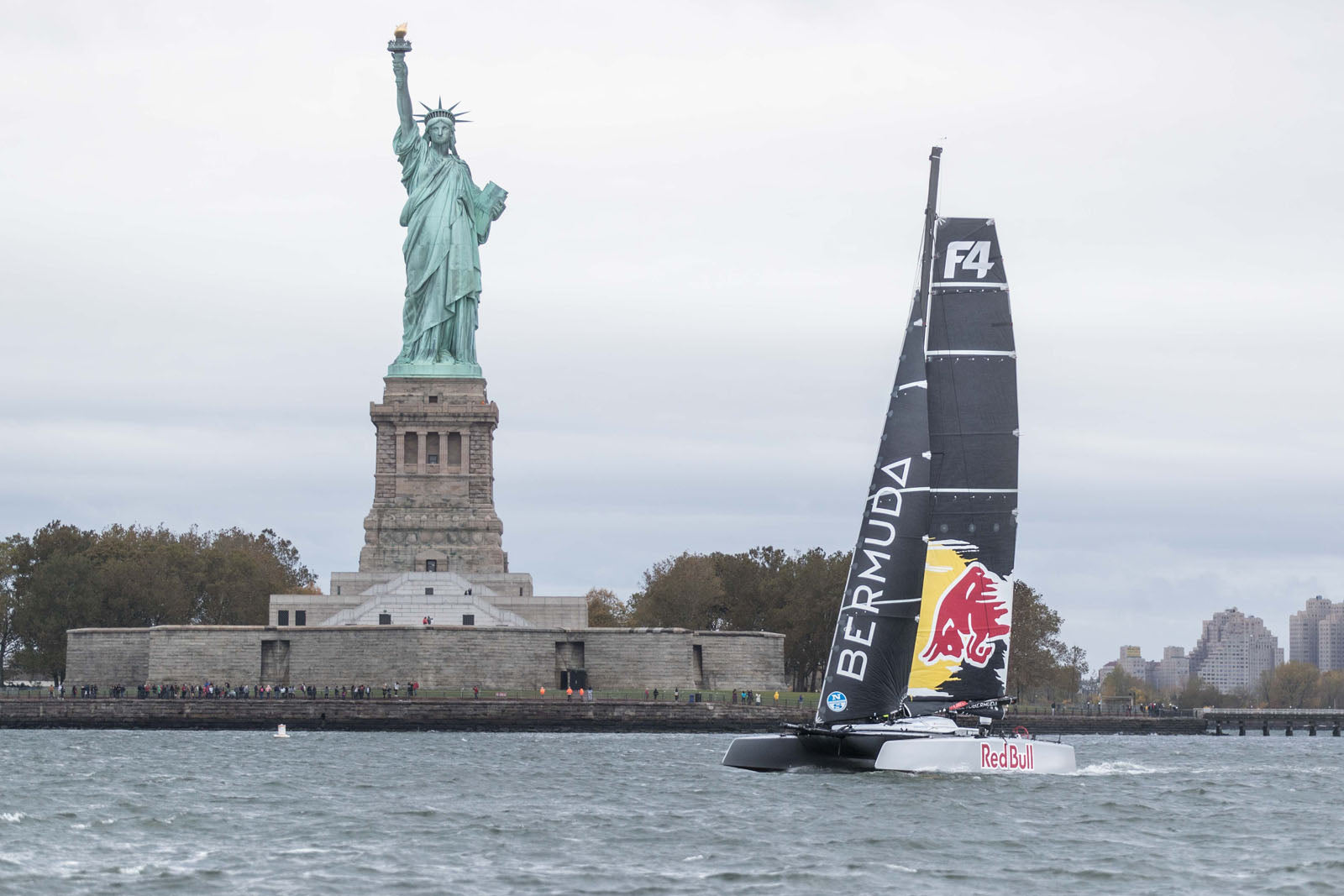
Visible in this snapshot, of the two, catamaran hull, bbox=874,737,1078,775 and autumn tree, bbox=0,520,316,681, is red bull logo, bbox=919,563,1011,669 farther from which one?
autumn tree, bbox=0,520,316,681

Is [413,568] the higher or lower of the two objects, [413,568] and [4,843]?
the higher

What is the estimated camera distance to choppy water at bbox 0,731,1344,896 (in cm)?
3341

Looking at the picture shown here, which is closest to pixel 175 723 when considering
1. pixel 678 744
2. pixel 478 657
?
pixel 478 657

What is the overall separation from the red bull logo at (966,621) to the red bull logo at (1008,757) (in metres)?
1.82

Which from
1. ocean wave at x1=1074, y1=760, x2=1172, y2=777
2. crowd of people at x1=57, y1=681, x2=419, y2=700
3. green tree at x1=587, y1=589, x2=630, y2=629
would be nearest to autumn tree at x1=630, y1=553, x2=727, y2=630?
green tree at x1=587, y1=589, x2=630, y2=629

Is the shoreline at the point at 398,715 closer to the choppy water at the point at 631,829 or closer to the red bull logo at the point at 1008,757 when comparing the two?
the choppy water at the point at 631,829

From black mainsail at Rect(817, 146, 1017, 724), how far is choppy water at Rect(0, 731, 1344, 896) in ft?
7.77

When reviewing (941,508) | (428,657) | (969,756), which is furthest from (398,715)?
(969,756)

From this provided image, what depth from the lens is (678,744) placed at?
242 ft

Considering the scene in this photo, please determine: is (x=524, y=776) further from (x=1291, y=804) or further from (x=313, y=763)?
(x=1291, y=804)

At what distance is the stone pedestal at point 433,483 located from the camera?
96062 millimetres

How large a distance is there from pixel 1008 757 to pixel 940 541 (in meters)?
4.66

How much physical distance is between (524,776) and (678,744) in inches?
805

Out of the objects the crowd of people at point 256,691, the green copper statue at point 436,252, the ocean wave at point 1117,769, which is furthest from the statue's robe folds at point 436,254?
the ocean wave at point 1117,769
